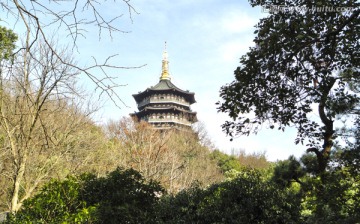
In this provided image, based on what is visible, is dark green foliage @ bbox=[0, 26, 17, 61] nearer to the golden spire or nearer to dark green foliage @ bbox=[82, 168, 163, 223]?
dark green foliage @ bbox=[82, 168, 163, 223]

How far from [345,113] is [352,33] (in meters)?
1.70

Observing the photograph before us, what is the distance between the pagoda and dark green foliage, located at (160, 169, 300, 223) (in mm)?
36897

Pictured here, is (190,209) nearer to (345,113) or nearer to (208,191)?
(208,191)

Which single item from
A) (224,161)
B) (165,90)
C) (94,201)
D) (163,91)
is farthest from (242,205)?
(163,91)

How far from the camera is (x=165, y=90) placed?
154 feet

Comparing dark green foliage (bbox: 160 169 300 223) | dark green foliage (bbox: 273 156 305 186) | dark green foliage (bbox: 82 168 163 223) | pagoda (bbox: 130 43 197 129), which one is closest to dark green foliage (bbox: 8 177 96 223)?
dark green foliage (bbox: 82 168 163 223)

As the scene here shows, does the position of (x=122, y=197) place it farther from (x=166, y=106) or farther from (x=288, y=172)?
(x=166, y=106)

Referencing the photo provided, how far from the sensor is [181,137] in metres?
32.4

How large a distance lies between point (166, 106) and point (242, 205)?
130ft

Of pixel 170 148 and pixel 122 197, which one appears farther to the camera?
pixel 170 148

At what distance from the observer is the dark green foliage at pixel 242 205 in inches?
243

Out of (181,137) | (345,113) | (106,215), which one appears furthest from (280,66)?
(181,137)

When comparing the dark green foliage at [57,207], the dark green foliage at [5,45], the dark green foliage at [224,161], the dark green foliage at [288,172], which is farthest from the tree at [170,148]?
the dark green foliage at [5,45]

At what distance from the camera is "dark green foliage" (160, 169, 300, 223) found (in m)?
6.18
